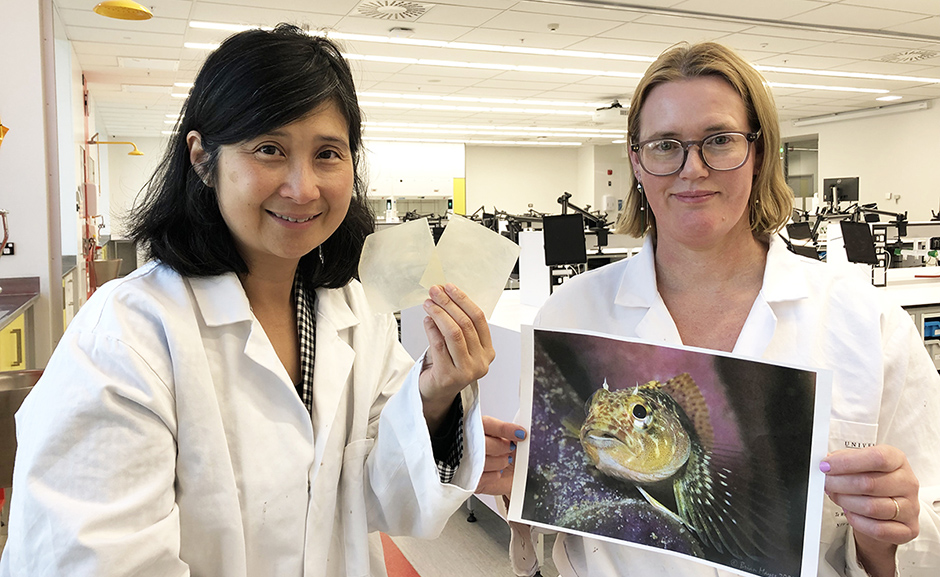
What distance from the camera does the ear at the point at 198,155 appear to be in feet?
3.53

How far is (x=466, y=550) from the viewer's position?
293cm

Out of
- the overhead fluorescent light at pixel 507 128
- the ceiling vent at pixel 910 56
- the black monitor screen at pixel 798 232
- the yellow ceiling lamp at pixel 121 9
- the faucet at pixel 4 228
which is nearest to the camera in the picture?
the yellow ceiling lamp at pixel 121 9

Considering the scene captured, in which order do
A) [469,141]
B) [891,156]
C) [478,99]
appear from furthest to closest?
[469,141] < [891,156] < [478,99]

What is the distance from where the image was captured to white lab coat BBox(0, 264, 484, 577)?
0.90m

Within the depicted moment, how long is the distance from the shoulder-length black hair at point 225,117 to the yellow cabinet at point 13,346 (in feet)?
10.6

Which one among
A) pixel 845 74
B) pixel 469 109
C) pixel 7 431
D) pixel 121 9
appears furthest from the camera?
pixel 469 109

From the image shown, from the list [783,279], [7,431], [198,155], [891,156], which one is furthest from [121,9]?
[891,156]

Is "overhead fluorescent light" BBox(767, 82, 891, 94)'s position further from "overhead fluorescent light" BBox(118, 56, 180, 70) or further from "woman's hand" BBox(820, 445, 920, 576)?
"woman's hand" BBox(820, 445, 920, 576)


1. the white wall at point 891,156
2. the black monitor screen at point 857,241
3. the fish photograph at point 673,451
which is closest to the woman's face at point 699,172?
the fish photograph at point 673,451

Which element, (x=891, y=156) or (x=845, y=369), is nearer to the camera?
(x=845, y=369)

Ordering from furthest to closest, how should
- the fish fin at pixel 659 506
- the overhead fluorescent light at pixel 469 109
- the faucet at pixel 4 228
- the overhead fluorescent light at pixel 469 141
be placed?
the overhead fluorescent light at pixel 469 141 → the overhead fluorescent light at pixel 469 109 → the faucet at pixel 4 228 → the fish fin at pixel 659 506

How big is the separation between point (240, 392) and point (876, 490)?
0.94 metres

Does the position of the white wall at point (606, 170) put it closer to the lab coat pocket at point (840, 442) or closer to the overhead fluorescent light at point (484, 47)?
the overhead fluorescent light at point (484, 47)

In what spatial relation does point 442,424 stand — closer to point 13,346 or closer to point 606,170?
point 13,346
